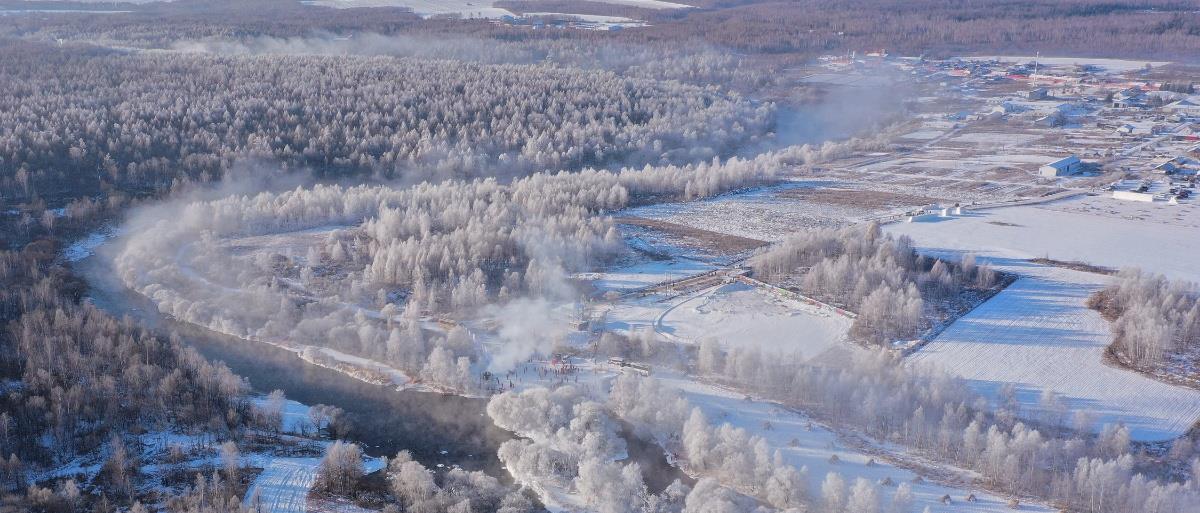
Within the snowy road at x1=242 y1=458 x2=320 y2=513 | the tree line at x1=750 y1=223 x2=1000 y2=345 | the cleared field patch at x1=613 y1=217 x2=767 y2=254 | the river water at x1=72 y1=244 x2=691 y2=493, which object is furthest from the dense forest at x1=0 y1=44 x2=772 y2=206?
the snowy road at x1=242 y1=458 x2=320 y2=513

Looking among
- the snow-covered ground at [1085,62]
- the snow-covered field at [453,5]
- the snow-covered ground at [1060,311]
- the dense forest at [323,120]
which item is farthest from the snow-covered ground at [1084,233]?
the snow-covered field at [453,5]

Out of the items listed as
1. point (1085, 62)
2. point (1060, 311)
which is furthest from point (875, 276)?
point (1085, 62)

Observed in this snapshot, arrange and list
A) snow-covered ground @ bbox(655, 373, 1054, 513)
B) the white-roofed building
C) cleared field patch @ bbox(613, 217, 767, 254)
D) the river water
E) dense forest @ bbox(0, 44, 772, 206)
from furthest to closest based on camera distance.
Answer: the white-roofed building, dense forest @ bbox(0, 44, 772, 206), cleared field patch @ bbox(613, 217, 767, 254), the river water, snow-covered ground @ bbox(655, 373, 1054, 513)

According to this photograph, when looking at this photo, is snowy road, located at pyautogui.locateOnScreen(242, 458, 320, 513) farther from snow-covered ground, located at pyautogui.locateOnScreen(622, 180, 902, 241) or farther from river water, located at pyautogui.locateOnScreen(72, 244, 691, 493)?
snow-covered ground, located at pyautogui.locateOnScreen(622, 180, 902, 241)

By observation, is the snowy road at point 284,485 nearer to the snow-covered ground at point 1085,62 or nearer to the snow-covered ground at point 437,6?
the snow-covered ground at point 1085,62

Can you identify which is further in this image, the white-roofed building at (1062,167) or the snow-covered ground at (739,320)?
the white-roofed building at (1062,167)
